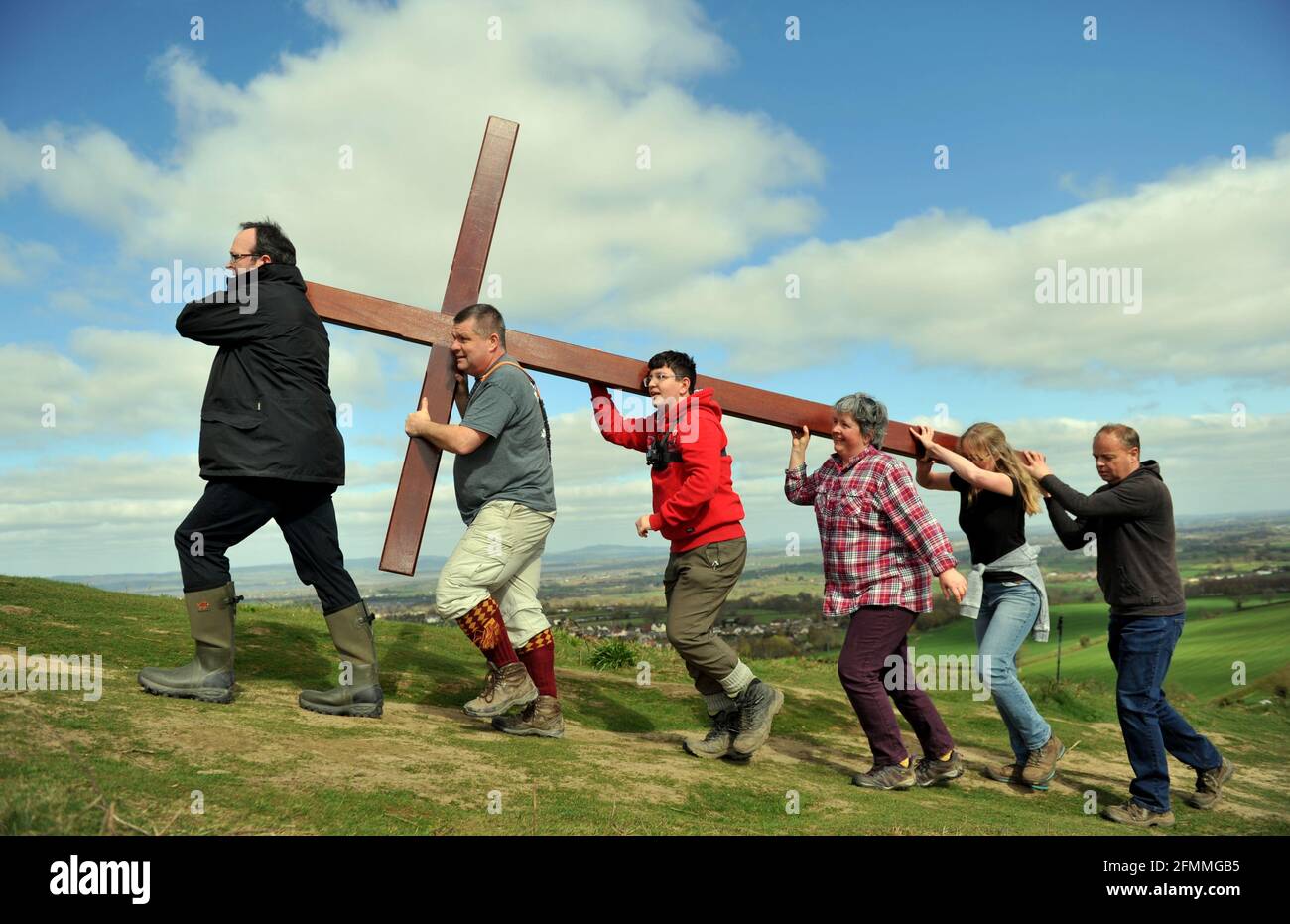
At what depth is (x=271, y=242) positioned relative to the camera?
501 cm

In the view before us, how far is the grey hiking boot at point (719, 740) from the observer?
5566 millimetres

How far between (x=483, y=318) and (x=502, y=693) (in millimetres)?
2374

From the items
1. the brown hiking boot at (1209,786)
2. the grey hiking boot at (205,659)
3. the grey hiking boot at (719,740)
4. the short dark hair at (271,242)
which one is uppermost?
the short dark hair at (271,242)

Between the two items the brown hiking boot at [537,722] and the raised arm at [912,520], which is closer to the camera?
the raised arm at [912,520]

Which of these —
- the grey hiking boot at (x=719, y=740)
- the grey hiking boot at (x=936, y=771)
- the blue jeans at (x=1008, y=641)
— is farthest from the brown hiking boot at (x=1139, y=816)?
the grey hiking boot at (x=719, y=740)

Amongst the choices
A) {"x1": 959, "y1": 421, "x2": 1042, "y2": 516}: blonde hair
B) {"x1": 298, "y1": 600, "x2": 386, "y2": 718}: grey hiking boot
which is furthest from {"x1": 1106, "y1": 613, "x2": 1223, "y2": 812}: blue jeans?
{"x1": 298, "y1": 600, "x2": 386, "y2": 718}: grey hiking boot

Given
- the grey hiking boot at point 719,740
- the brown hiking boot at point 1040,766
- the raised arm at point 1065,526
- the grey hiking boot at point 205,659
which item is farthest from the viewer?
the brown hiking boot at point 1040,766

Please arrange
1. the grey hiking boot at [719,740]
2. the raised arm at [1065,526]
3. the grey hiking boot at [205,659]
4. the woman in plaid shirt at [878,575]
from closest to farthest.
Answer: the grey hiking boot at [205,659], the woman in plaid shirt at [878,575], the grey hiking boot at [719,740], the raised arm at [1065,526]

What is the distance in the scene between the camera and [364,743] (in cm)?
442

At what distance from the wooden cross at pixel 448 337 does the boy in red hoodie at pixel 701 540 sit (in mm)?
491

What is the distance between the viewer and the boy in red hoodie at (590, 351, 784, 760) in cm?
530

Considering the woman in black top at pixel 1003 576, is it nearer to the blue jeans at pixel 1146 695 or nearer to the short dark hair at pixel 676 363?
the blue jeans at pixel 1146 695

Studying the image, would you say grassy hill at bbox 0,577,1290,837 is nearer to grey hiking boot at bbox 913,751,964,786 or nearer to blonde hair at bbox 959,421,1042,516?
grey hiking boot at bbox 913,751,964,786

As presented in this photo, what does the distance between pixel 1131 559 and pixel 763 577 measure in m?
27.8
